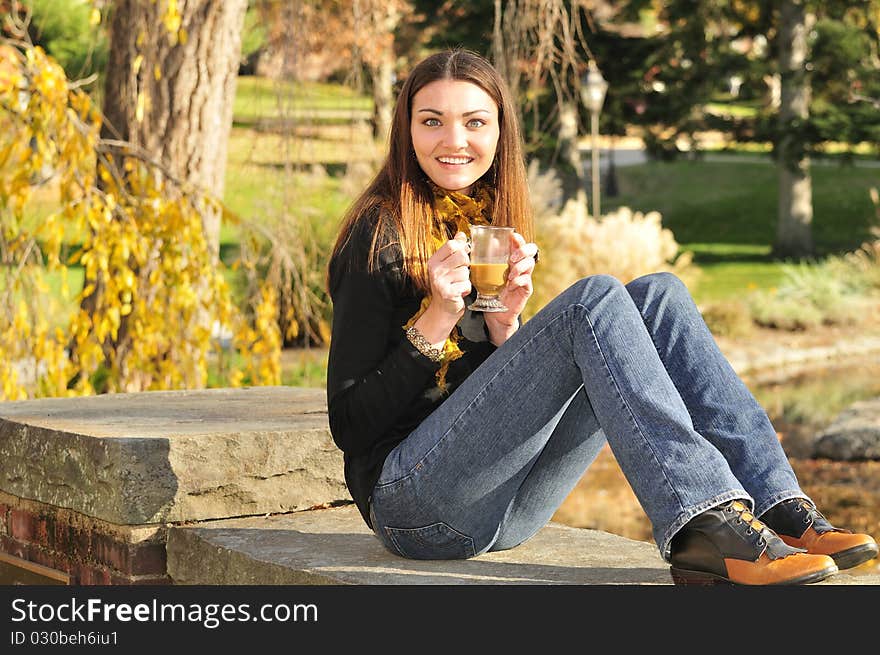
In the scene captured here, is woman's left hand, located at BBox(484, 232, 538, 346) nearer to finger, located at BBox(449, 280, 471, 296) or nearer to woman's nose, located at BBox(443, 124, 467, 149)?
finger, located at BBox(449, 280, 471, 296)

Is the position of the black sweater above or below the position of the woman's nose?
below

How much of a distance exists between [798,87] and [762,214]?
5.15 meters

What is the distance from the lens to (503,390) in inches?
100

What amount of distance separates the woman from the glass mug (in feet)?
0.13

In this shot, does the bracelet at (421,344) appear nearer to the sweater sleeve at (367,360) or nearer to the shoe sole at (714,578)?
the sweater sleeve at (367,360)

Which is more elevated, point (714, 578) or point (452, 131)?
point (452, 131)

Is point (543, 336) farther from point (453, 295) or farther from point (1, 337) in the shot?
point (1, 337)

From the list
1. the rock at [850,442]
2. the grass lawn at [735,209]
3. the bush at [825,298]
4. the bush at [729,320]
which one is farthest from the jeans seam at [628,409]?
the grass lawn at [735,209]

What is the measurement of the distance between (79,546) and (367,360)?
36.3 inches

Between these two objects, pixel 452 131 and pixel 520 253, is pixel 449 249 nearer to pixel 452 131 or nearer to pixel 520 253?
pixel 520 253

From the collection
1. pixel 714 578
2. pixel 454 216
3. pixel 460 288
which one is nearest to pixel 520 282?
A: pixel 460 288

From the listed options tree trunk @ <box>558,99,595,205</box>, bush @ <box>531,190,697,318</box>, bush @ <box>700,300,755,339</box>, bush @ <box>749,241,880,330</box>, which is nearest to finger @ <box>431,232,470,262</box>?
bush @ <box>531,190,697,318</box>

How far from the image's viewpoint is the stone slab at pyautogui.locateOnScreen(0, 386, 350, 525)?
2893mm

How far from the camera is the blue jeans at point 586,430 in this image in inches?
93.4
